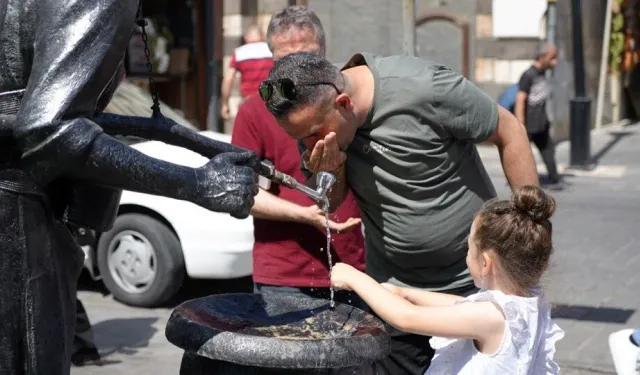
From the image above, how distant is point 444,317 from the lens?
3246 mm

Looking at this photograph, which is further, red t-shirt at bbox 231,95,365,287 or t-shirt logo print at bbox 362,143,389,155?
red t-shirt at bbox 231,95,365,287

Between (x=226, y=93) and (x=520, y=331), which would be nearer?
(x=520, y=331)

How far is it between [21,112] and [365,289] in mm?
1197

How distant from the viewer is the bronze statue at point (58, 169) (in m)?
2.62

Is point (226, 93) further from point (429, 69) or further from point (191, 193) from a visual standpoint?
point (191, 193)

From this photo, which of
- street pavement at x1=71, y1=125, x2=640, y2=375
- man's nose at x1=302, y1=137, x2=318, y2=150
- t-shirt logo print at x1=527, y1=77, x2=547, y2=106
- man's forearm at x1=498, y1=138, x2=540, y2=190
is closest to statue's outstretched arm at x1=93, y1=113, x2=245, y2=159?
man's nose at x1=302, y1=137, x2=318, y2=150

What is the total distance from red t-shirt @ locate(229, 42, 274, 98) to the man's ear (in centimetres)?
756

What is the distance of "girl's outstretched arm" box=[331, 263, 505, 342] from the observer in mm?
3240

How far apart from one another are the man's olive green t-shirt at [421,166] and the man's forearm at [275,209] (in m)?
0.72

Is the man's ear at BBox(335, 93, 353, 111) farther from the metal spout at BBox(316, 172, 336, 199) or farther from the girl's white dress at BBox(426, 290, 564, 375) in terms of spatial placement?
the girl's white dress at BBox(426, 290, 564, 375)

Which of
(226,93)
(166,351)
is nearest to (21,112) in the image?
(166,351)

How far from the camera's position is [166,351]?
6918 mm

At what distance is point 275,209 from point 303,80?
1338 mm

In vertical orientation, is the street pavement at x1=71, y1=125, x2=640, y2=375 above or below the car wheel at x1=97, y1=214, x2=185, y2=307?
below
